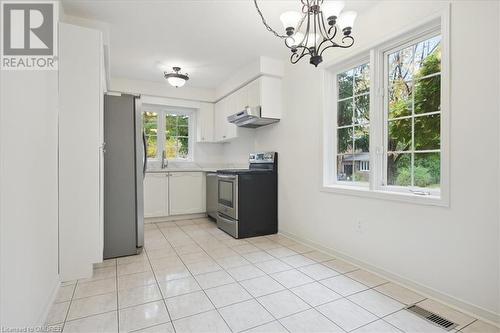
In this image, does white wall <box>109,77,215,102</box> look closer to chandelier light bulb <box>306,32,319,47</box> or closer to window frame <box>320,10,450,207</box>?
window frame <box>320,10,450,207</box>

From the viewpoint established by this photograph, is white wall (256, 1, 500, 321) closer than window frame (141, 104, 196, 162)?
Yes

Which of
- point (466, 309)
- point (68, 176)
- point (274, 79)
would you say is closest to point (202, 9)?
point (274, 79)

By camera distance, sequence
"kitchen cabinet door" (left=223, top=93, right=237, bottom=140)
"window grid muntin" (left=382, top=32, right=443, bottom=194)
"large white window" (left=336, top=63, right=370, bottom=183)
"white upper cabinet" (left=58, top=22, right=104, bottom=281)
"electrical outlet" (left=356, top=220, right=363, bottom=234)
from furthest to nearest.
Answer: "kitchen cabinet door" (left=223, top=93, right=237, bottom=140)
"large white window" (left=336, top=63, right=370, bottom=183)
"electrical outlet" (left=356, top=220, right=363, bottom=234)
"white upper cabinet" (left=58, top=22, right=104, bottom=281)
"window grid muntin" (left=382, top=32, right=443, bottom=194)

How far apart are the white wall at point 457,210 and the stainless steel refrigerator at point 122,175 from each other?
219 centimetres

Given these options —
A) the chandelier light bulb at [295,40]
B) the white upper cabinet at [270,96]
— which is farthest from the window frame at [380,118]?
the chandelier light bulb at [295,40]

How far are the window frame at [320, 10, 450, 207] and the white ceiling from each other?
1.55 feet

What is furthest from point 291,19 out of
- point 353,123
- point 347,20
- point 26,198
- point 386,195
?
point 26,198

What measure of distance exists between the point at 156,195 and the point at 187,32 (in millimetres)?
2656

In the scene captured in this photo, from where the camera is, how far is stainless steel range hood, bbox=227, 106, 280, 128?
3471 mm

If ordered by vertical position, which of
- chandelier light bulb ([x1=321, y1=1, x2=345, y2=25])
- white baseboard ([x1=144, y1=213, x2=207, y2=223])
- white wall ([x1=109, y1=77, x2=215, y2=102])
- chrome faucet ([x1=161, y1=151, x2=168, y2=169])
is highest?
white wall ([x1=109, y1=77, x2=215, y2=102])

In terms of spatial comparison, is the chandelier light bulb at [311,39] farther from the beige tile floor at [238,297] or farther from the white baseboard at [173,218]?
the white baseboard at [173,218]

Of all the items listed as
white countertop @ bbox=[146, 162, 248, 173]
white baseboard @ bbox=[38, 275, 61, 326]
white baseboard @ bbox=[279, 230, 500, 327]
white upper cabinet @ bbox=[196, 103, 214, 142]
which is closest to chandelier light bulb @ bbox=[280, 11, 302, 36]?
white baseboard @ bbox=[279, 230, 500, 327]

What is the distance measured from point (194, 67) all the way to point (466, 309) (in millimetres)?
4009

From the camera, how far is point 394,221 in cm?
216
